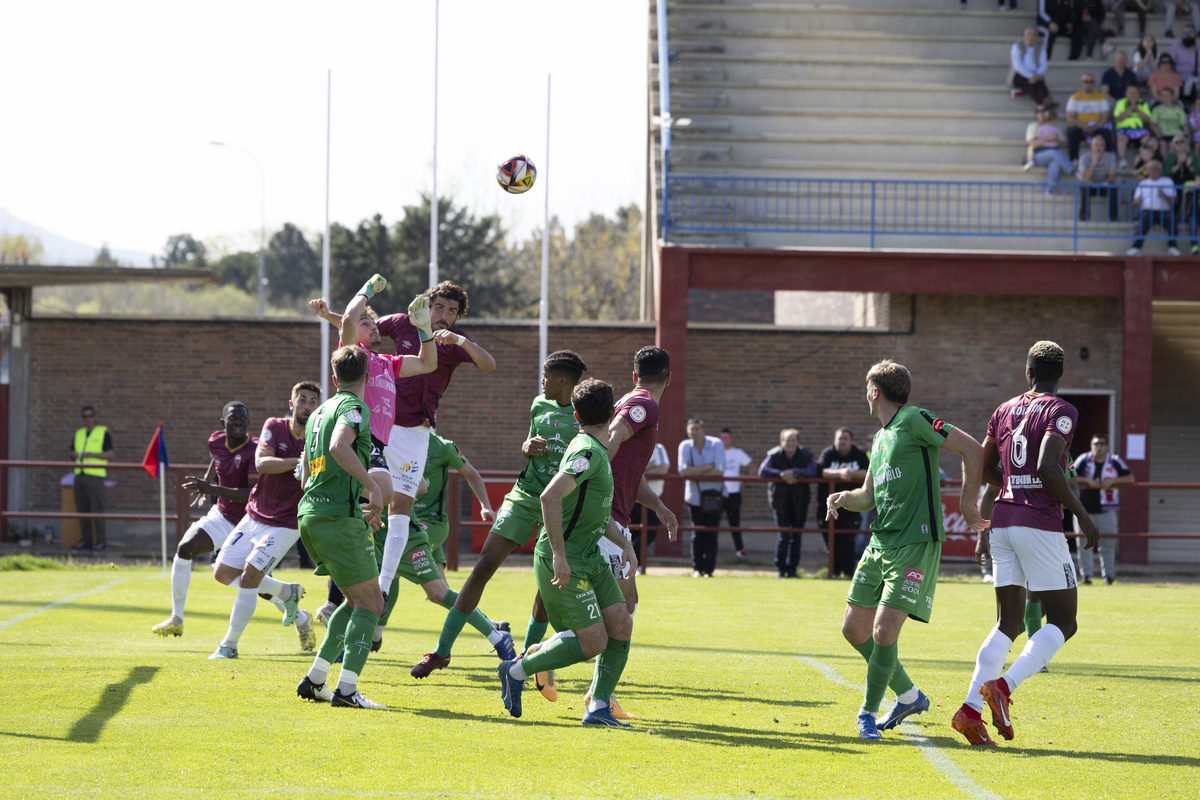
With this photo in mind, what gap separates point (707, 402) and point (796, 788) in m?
17.0

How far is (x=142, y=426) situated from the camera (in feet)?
71.9

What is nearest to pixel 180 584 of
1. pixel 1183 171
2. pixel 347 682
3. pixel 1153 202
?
pixel 347 682

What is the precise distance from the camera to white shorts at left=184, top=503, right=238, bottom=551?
9375 mm

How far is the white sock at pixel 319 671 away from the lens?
6656 mm

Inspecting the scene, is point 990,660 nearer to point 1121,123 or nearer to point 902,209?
point 902,209

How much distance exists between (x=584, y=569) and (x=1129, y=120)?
19589 mm

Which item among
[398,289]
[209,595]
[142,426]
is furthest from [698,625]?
[398,289]

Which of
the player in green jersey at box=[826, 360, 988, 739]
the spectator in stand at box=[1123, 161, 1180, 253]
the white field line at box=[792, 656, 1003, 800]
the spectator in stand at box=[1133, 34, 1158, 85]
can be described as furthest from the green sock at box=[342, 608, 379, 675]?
the spectator in stand at box=[1133, 34, 1158, 85]

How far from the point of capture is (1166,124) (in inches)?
875

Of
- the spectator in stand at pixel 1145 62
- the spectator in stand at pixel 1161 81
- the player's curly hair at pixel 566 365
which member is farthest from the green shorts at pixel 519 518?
the spectator in stand at pixel 1145 62

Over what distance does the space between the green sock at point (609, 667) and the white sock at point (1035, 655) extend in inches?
74.3

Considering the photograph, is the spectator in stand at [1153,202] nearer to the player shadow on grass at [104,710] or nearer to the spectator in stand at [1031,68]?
the spectator in stand at [1031,68]

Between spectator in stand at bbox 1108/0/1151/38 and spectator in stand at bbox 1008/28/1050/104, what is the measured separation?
9.09 feet

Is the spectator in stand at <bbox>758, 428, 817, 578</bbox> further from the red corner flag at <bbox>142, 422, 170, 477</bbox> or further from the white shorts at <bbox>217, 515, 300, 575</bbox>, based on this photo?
the white shorts at <bbox>217, 515, 300, 575</bbox>
